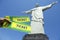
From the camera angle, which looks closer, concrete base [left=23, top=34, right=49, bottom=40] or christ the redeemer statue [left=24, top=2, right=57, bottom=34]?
concrete base [left=23, top=34, right=49, bottom=40]

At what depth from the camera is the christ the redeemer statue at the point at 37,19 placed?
21606 millimetres

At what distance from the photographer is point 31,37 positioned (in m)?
21.0

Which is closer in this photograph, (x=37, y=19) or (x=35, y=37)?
(x=35, y=37)

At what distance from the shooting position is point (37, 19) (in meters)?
22.2

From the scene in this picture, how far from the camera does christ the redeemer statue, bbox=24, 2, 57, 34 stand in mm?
21606

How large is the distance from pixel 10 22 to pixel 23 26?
4.01ft

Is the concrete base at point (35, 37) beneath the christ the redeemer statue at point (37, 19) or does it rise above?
beneath

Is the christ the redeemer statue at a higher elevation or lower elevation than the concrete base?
higher

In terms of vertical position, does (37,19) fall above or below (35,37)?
above

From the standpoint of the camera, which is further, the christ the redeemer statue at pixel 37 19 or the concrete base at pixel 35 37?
the christ the redeemer statue at pixel 37 19

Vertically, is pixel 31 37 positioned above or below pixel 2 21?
below

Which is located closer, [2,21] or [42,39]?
[42,39]

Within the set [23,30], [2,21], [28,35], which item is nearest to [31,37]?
[28,35]

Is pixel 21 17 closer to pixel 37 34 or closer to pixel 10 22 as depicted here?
pixel 10 22
